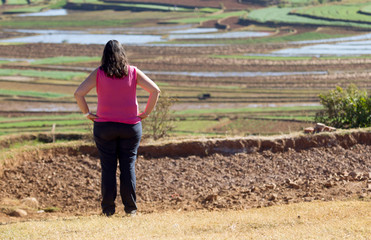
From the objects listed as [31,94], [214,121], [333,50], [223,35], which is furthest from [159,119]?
[223,35]

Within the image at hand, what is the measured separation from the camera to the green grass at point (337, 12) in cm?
5929

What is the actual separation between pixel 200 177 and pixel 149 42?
145 ft

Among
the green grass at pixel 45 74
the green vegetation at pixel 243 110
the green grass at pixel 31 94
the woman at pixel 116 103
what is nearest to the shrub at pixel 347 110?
the woman at pixel 116 103

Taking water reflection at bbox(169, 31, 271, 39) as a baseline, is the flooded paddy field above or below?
below

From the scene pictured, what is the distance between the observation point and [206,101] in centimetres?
3069

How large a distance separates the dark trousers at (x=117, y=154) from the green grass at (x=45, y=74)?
102 feet

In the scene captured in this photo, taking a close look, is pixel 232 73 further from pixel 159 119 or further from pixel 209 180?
pixel 209 180

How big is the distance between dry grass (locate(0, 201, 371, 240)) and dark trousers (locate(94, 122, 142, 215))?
229 mm

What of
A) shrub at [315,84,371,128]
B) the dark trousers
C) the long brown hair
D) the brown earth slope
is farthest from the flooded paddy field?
the long brown hair

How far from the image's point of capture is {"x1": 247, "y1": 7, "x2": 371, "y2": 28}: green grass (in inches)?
2295

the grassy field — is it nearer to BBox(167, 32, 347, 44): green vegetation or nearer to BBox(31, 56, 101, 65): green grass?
BBox(31, 56, 101, 65): green grass

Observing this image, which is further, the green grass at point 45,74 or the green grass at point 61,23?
the green grass at point 61,23

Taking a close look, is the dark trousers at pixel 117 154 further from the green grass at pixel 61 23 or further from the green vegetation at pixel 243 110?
the green grass at pixel 61 23

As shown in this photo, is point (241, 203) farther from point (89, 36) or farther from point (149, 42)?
point (89, 36)
